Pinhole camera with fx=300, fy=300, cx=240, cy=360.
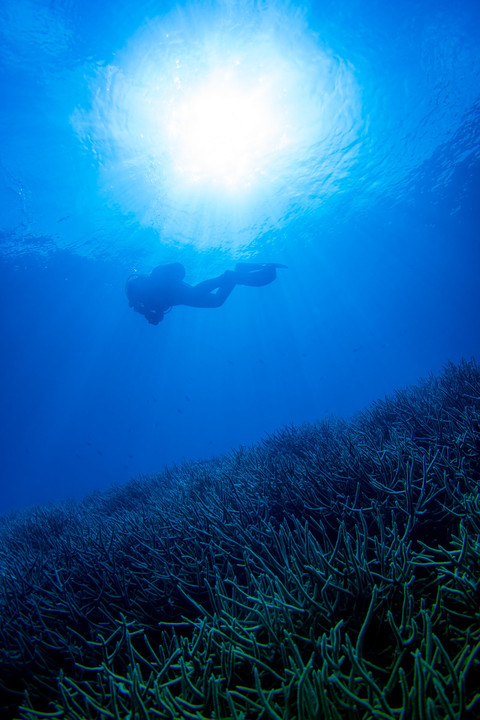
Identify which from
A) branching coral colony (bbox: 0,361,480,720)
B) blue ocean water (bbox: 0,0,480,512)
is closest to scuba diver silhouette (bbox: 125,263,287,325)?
branching coral colony (bbox: 0,361,480,720)

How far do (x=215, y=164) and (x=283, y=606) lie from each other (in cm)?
2051

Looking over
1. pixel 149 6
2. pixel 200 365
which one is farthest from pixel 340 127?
Result: pixel 200 365

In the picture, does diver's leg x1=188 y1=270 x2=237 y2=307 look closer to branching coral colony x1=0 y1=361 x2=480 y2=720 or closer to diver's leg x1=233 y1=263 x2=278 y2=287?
diver's leg x1=233 y1=263 x2=278 y2=287

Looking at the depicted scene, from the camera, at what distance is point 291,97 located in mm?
14820

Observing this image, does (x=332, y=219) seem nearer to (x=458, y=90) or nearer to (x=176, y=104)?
(x=458, y=90)

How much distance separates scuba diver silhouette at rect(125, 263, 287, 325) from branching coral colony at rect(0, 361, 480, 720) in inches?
235

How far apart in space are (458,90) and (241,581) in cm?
2464

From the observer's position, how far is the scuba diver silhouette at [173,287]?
858 cm

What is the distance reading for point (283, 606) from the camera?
4.59 feet

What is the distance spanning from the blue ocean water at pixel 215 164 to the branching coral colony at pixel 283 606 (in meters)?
11.4

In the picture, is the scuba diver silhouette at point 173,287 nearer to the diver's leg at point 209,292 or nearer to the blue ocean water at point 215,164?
the diver's leg at point 209,292

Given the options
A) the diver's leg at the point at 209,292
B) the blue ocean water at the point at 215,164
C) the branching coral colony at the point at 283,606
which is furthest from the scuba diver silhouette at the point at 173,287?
the blue ocean water at the point at 215,164

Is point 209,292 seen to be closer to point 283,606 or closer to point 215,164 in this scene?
point 283,606

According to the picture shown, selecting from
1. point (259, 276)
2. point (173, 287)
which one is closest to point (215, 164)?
point (259, 276)
